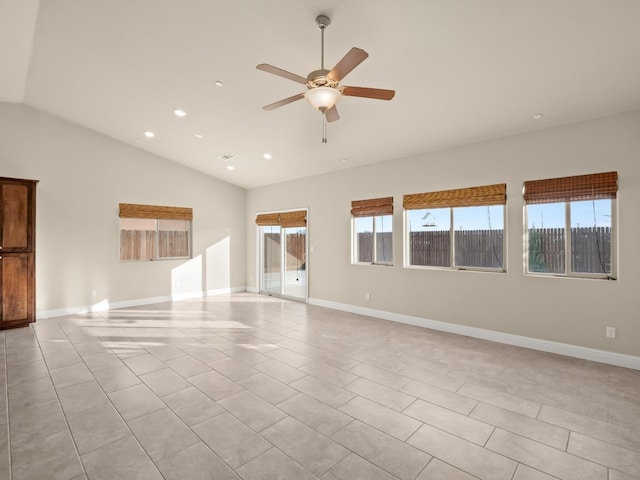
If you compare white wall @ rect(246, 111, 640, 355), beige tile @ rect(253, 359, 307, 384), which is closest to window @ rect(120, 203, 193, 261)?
white wall @ rect(246, 111, 640, 355)

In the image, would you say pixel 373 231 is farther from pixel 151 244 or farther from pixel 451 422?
pixel 151 244

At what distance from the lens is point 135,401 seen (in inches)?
111

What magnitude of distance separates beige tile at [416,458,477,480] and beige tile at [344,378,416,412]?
2.15ft

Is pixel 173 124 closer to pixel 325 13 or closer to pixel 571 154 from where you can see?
pixel 325 13

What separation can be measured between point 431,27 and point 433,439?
3.18 meters

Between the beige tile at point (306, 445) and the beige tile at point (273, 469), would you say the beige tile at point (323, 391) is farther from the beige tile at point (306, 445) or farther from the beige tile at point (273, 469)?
the beige tile at point (273, 469)

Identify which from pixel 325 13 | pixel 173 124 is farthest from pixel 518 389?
pixel 173 124

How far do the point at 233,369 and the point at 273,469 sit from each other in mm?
1629

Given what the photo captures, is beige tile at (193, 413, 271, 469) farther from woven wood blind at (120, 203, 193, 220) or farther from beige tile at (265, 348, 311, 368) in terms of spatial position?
woven wood blind at (120, 203, 193, 220)

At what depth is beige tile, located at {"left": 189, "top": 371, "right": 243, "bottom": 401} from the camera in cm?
298

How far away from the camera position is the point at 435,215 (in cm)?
515

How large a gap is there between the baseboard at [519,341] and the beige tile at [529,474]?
249 cm

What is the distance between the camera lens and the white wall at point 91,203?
18.0ft

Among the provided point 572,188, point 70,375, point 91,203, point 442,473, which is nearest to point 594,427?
point 442,473
